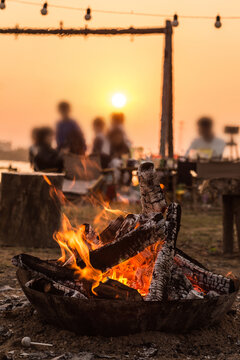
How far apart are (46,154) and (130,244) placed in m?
8.94

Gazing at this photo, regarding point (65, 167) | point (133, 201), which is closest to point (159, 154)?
point (133, 201)

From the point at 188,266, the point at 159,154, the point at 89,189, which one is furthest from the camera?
the point at 159,154

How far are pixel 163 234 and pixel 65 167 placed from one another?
956 cm

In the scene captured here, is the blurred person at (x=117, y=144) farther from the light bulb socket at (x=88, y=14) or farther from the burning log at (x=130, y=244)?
the burning log at (x=130, y=244)

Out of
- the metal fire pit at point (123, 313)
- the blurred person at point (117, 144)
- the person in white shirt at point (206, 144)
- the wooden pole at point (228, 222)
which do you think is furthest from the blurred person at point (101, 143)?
the metal fire pit at point (123, 313)

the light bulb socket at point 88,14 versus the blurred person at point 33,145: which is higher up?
the light bulb socket at point 88,14

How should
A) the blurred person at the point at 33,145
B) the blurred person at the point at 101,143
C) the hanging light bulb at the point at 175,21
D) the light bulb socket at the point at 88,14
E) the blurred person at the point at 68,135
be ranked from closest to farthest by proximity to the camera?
the blurred person at the point at 33,145 → the light bulb socket at the point at 88,14 → the hanging light bulb at the point at 175,21 → the blurred person at the point at 68,135 → the blurred person at the point at 101,143

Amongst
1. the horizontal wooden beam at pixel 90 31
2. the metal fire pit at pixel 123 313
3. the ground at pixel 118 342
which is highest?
the horizontal wooden beam at pixel 90 31

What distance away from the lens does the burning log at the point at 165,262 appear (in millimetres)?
2851

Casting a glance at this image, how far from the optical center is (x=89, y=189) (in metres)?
11.3

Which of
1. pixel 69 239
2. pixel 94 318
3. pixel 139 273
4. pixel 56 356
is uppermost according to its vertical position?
pixel 69 239

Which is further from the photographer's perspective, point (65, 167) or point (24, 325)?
point (65, 167)

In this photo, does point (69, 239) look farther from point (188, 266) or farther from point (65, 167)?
point (65, 167)

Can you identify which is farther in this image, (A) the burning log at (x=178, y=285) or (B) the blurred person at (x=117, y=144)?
(B) the blurred person at (x=117, y=144)
